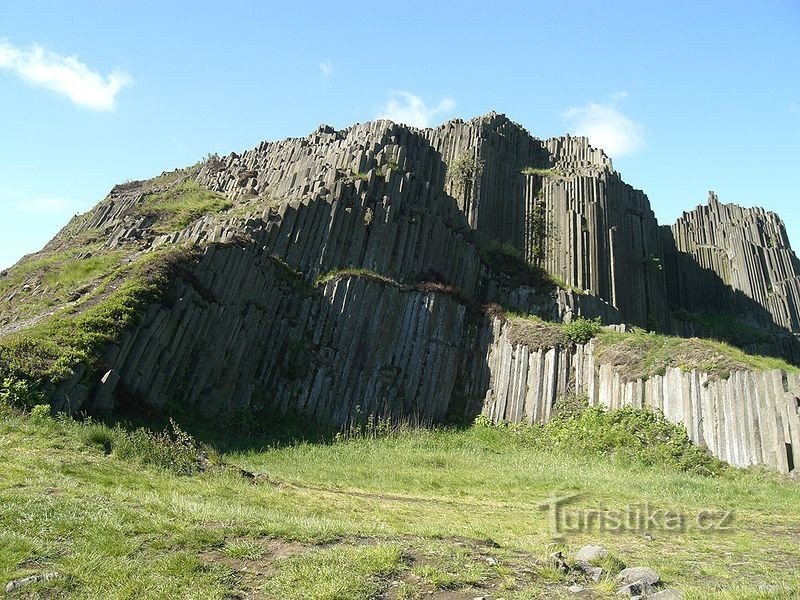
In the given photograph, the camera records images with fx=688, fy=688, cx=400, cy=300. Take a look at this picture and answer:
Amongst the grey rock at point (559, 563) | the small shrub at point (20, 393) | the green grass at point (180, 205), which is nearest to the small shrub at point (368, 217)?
the green grass at point (180, 205)

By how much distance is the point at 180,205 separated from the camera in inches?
1134

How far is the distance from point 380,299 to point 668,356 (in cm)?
927

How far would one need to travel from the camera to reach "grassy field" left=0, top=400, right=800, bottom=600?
669cm

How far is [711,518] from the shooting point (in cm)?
1161

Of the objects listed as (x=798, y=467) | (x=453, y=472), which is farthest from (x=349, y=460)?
(x=798, y=467)

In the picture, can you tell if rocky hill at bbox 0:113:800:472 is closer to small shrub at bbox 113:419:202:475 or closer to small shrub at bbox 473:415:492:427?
small shrub at bbox 473:415:492:427

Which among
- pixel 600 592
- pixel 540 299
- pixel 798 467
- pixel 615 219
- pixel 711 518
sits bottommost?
pixel 600 592

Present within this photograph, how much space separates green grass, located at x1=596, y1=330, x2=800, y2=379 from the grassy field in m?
3.33

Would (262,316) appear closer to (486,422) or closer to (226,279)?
(226,279)

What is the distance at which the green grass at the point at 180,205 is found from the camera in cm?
2675

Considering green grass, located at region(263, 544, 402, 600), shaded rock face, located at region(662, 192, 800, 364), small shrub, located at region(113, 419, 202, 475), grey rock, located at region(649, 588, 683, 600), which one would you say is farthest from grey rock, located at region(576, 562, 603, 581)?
shaded rock face, located at region(662, 192, 800, 364)

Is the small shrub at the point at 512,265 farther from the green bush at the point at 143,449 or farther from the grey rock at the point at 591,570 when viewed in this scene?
the grey rock at the point at 591,570

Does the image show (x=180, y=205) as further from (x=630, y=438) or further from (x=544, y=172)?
(x=630, y=438)

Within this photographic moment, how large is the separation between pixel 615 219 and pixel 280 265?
19105 mm
